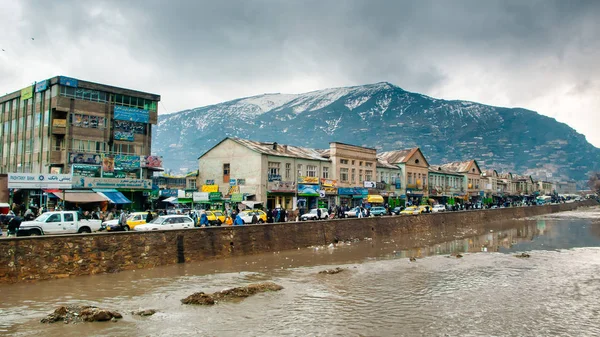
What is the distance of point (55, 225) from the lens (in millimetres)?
26406

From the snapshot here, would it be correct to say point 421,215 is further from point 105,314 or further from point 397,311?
point 105,314

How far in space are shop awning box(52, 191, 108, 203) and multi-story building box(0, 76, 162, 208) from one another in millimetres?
1340

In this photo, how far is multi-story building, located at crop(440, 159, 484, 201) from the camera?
102062mm

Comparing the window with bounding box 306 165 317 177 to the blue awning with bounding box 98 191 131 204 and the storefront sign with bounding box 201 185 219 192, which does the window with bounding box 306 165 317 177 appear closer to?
the storefront sign with bounding box 201 185 219 192

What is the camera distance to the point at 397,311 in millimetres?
15977

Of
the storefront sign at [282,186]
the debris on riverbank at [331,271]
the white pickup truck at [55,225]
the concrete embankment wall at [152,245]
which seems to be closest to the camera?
the concrete embankment wall at [152,245]

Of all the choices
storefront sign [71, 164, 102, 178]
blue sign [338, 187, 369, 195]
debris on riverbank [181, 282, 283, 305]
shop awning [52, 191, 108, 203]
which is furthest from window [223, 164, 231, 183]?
debris on riverbank [181, 282, 283, 305]

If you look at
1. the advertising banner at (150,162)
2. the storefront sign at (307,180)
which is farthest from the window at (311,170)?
the advertising banner at (150,162)

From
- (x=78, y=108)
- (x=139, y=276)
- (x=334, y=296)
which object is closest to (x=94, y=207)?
(x=78, y=108)

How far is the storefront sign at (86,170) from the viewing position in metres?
49.6

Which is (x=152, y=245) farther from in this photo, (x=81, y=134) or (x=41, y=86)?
(x=41, y=86)

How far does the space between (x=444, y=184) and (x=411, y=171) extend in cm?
1651

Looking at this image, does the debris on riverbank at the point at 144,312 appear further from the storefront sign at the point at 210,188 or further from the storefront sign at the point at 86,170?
the storefront sign at the point at 210,188

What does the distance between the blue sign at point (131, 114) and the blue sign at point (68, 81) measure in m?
5.08
